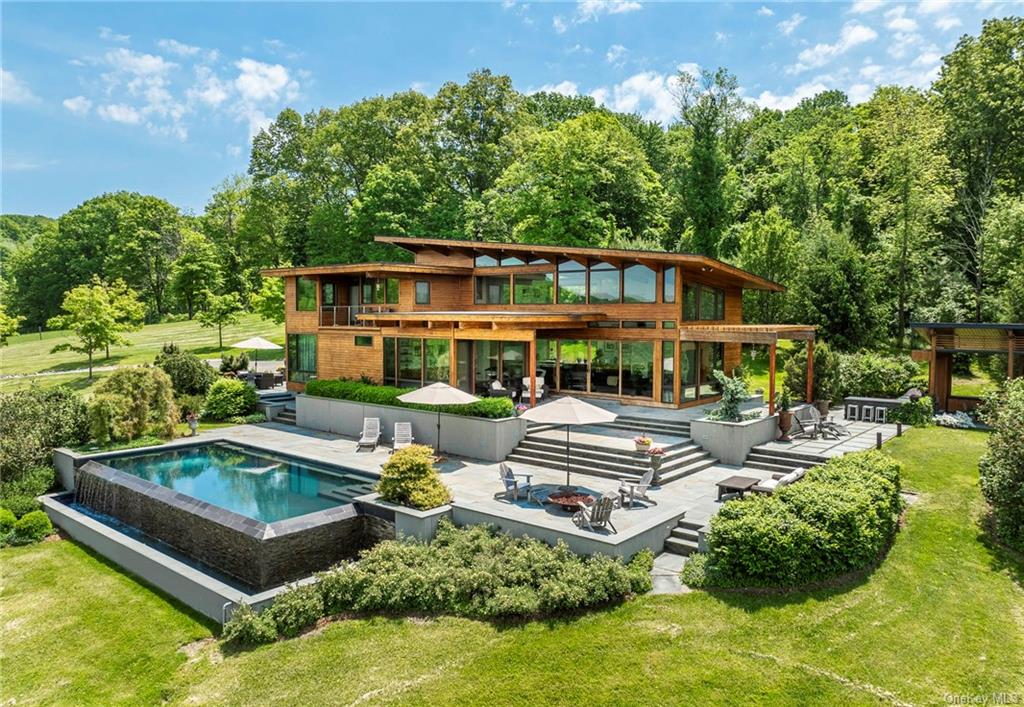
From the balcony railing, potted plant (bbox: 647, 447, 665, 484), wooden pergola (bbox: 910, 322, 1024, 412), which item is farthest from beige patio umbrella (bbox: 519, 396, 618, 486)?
wooden pergola (bbox: 910, 322, 1024, 412)

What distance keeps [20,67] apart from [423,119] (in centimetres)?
3023

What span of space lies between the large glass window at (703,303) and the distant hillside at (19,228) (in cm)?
8345

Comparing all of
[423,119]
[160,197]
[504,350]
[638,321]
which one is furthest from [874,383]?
[160,197]

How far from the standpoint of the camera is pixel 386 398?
62.1 feet

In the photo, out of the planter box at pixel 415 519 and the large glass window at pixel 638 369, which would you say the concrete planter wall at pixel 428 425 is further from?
the large glass window at pixel 638 369

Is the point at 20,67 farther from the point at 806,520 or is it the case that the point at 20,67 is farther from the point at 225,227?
the point at 225,227

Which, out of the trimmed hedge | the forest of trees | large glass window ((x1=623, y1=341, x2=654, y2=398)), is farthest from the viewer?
the forest of trees

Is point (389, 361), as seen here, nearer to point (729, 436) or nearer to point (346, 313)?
point (346, 313)

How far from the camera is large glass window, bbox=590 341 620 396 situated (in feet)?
67.3

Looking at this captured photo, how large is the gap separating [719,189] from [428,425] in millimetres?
24465

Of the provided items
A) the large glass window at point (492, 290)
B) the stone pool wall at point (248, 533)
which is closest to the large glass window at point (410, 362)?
the large glass window at point (492, 290)

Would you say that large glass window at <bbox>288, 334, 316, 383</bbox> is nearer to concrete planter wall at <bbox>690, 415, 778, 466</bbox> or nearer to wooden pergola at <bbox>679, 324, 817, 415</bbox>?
wooden pergola at <bbox>679, 324, 817, 415</bbox>

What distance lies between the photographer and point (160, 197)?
191 feet

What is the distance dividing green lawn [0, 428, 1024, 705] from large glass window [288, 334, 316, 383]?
1553cm
